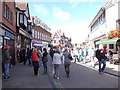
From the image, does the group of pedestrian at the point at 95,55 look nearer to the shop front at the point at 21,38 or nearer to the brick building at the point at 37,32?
the shop front at the point at 21,38

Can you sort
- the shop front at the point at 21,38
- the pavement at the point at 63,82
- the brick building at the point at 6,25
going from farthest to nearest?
1. the shop front at the point at 21,38
2. the brick building at the point at 6,25
3. the pavement at the point at 63,82

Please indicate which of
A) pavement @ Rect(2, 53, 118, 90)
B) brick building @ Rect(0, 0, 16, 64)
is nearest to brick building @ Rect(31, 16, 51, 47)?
brick building @ Rect(0, 0, 16, 64)

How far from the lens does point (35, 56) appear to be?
413 inches

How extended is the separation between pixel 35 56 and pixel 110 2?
14.9 meters

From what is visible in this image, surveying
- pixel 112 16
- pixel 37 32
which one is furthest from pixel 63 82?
pixel 37 32

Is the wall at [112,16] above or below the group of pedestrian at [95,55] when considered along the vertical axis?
above

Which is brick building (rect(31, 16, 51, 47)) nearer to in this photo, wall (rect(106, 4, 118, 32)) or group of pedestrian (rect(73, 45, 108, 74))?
wall (rect(106, 4, 118, 32))

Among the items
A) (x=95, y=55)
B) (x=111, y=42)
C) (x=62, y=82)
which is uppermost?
(x=111, y=42)

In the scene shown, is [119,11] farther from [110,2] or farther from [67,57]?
[67,57]

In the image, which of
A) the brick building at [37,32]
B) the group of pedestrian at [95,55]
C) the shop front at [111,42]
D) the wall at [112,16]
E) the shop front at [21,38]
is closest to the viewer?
the group of pedestrian at [95,55]

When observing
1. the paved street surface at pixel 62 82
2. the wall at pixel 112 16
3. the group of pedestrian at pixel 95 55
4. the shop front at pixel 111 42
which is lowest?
the paved street surface at pixel 62 82

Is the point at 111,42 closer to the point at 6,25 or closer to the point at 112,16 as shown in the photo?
the point at 112,16

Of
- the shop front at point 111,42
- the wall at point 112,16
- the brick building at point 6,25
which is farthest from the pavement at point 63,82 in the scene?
the wall at point 112,16

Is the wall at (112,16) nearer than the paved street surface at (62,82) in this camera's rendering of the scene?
No
